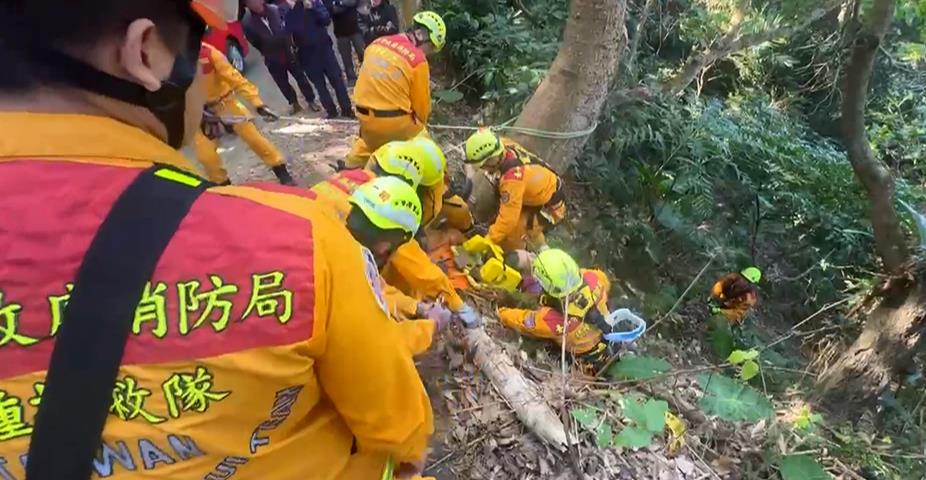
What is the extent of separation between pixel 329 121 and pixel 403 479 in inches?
276

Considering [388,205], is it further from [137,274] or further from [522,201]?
[522,201]

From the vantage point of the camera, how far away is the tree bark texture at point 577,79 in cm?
616

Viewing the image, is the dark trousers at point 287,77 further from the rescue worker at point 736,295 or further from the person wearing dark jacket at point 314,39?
the rescue worker at point 736,295

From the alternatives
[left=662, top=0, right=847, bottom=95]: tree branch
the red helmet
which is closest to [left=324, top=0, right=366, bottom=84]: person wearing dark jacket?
[left=662, top=0, right=847, bottom=95]: tree branch

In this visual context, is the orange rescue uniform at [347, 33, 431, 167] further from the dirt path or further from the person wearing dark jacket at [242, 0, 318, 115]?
the person wearing dark jacket at [242, 0, 318, 115]

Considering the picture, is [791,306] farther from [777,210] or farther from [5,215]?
[5,215]

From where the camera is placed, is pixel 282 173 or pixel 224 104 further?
pixel 282 173

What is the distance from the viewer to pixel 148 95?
46.3 inches

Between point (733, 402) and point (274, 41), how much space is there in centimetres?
639

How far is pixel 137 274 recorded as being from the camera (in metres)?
1.02

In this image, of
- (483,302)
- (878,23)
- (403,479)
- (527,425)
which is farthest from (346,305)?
(878,23)

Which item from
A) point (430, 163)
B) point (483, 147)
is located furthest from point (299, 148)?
point (430, 163)

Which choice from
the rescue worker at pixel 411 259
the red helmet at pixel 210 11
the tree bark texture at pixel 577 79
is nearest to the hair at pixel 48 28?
the red helmet at pixel 210 11

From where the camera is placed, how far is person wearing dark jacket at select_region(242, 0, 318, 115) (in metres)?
7.84
